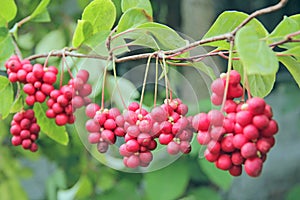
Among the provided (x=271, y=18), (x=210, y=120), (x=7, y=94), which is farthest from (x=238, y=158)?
(x=271, y=18)

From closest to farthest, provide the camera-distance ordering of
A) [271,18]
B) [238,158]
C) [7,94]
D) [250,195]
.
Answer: [238,158] → [7,94] → [271,18] → [250,195]

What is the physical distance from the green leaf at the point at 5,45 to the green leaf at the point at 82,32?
15 cm

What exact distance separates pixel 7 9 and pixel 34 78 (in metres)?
0.15

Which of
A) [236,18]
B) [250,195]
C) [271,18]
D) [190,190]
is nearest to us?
[236,18]

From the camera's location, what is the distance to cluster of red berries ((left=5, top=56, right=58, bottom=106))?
73 centimetres

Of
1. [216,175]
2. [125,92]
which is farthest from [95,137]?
[216,175]

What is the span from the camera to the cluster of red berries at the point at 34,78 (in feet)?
2.40

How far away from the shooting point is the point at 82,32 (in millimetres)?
706

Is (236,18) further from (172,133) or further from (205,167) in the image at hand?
(205,167)

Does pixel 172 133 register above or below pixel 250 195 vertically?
above

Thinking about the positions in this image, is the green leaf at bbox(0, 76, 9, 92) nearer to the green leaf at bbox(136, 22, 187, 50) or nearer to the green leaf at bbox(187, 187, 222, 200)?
the green leaf at bbox(136, 22, 187, 50)

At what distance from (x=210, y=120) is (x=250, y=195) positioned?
4.36ft

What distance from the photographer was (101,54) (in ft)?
2.23

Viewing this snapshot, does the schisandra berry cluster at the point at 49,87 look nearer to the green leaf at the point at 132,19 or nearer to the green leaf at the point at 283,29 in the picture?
the green leaf at the point at 132,19
